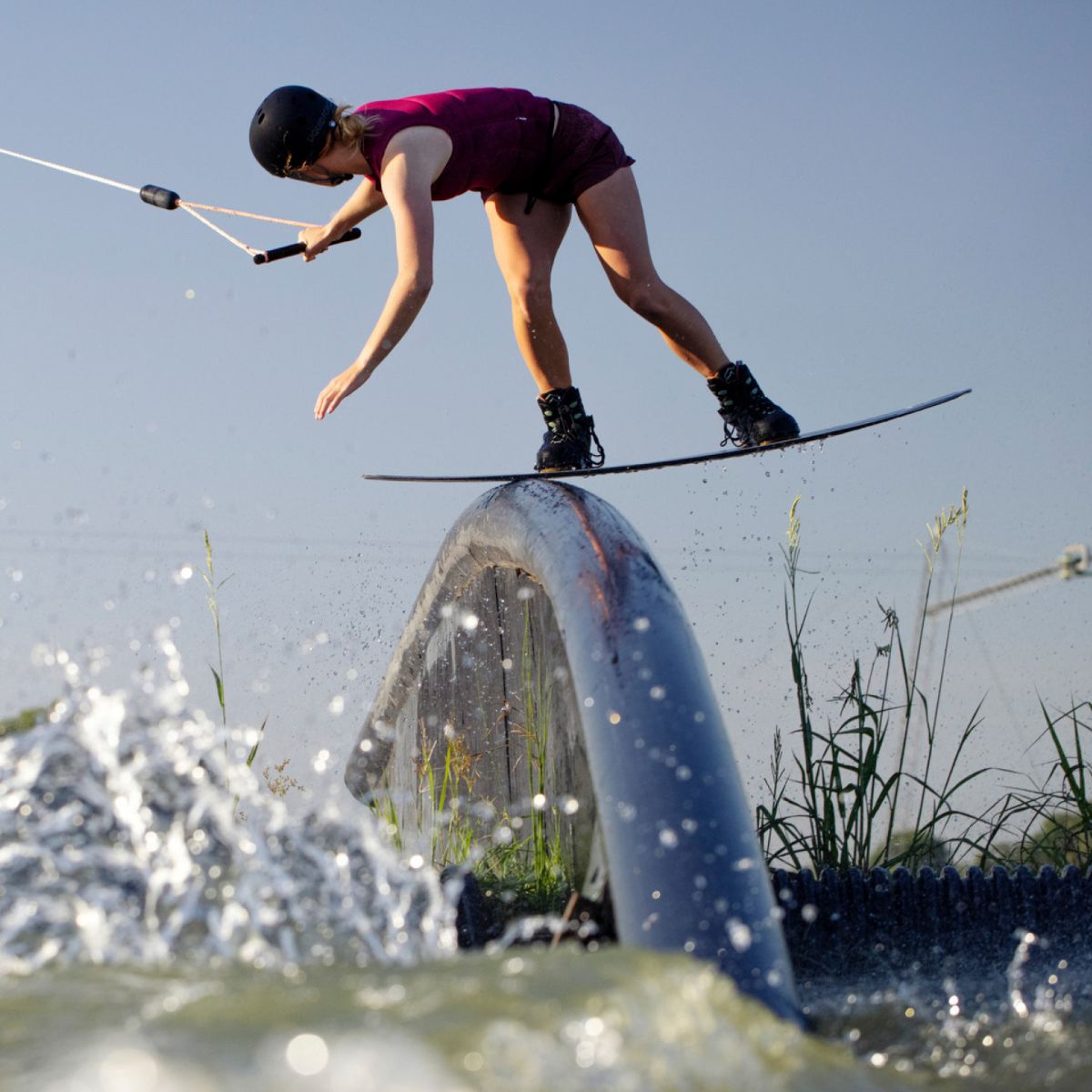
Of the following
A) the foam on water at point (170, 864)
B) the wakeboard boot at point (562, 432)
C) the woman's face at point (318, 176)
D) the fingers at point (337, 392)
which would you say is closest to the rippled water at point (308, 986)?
the foam on water at point (170, 864)

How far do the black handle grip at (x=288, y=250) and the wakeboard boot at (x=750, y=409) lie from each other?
5.55 feet

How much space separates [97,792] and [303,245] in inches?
127

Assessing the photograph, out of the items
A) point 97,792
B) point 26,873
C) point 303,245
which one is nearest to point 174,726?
point 97,792

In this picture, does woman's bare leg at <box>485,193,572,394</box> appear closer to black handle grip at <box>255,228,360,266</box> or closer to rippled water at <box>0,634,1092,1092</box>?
black handle grip at <box>255,228,360,266</box>

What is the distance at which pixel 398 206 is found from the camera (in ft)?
13.9

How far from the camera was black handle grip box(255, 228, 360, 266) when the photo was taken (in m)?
5.29

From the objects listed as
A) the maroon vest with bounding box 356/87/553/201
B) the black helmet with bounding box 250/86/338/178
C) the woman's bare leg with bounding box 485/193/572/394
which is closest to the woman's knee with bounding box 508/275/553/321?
the woman's bare leg with bounding box 485/193/572/394

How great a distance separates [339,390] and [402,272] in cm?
45

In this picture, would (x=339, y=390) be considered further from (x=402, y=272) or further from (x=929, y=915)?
(x=929, y=915)

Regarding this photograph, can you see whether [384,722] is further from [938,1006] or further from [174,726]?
[938,1006]

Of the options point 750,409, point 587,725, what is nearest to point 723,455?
point 750,409

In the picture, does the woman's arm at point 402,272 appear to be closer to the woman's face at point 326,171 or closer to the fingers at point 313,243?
the woman's face at point 326,171

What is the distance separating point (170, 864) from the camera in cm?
259

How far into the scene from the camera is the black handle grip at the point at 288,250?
Result: 5.29m
